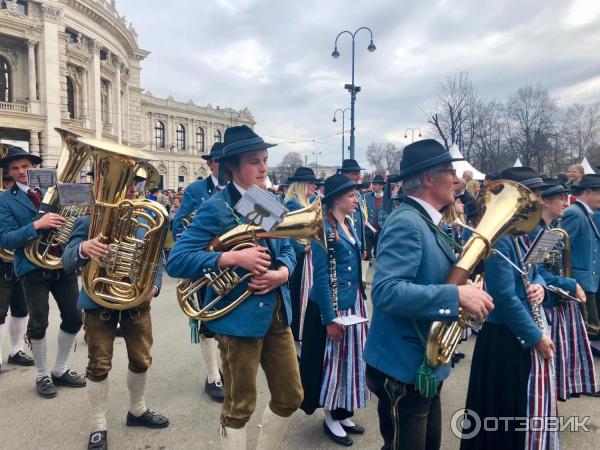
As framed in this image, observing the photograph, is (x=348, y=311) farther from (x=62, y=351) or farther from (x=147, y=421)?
(x=62, y=351)

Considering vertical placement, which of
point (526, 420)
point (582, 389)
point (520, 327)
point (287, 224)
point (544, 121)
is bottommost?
point (582, 389)

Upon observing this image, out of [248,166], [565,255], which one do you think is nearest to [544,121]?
[565,255]

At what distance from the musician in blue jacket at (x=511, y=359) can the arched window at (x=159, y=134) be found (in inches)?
2658

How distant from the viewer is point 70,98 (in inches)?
1447

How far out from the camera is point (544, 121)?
3534 cm

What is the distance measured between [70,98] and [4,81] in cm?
521

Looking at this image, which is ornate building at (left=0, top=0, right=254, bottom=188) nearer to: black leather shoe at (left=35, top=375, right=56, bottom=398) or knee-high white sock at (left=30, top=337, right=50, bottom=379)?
knee-high white sock at (left=30, top=337, right=50, bottom=379)

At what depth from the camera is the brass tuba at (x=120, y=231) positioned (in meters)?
3.06

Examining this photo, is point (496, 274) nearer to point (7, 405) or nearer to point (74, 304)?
point (74, 304)

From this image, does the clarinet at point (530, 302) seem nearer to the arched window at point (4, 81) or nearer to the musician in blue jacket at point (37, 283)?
the musician in blue jacket at point (37, 283)

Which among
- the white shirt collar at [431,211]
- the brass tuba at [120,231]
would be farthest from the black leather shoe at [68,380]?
the white shirt collar at [431,211]

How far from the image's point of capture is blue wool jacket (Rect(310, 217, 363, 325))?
11.0ft

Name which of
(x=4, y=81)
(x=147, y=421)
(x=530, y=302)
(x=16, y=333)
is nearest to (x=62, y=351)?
(x=16, y=333)

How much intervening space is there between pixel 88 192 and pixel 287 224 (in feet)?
6.11
